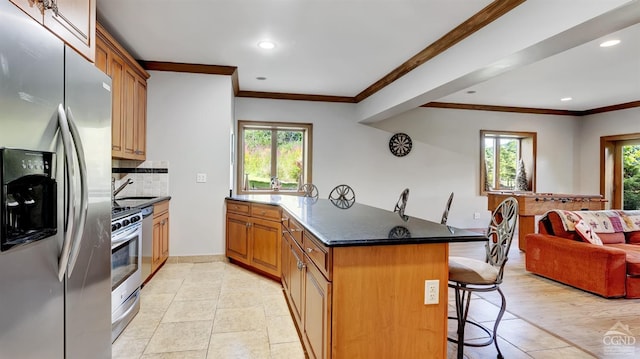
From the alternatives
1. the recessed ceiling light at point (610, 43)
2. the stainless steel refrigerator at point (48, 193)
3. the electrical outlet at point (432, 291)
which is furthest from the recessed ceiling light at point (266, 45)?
the recessed ceiling light at point (610, 43)

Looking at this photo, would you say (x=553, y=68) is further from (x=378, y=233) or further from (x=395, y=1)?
(x=378, y=233)

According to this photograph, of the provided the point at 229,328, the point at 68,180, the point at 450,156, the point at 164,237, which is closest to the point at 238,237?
the point at 164,237

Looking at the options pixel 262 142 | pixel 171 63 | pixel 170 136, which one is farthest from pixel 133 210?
pixel 262 142

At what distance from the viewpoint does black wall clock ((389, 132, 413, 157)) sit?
6.33 m

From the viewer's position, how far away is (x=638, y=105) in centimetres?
622

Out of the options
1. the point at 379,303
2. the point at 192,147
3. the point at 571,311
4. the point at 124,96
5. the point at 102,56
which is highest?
the point at 102,56

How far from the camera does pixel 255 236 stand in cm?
380

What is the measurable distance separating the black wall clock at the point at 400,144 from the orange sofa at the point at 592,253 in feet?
9.09

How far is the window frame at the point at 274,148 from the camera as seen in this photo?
5773 millimetres

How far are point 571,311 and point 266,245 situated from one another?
9.40 feet

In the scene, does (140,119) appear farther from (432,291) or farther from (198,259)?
(432,291)

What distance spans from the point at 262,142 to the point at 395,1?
371 centimetres

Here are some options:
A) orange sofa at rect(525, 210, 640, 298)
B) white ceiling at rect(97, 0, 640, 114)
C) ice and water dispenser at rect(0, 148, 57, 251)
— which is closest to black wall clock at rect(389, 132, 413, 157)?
white ceiling at rect(97, 0, 640, 114)

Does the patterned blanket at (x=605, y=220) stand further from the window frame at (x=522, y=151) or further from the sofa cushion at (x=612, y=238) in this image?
the window frame at (x=522, y=151)
